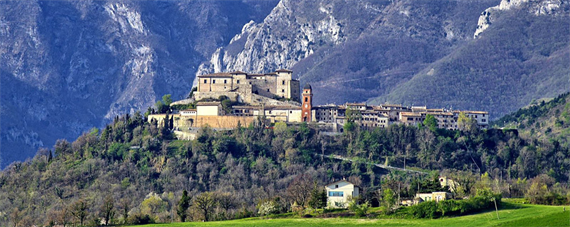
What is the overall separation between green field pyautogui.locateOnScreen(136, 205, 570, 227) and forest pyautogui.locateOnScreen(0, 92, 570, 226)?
4277 centimetres


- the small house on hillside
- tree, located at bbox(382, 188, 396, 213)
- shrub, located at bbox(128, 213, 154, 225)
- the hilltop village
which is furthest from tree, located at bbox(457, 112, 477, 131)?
shrub, located at bbox(128, 213, 154, 225)

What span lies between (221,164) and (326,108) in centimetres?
2349

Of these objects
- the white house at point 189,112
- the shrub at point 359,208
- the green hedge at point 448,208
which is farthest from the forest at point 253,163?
the green hedge at point 448,208

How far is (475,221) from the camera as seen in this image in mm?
101562

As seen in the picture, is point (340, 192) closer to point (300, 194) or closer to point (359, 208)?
point (300, 194)

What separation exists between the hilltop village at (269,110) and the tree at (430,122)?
6.42 feet

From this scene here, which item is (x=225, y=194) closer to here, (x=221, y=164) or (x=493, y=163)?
(x=221, y=164)

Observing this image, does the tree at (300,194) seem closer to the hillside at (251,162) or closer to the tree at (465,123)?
the hillside at (251,162)

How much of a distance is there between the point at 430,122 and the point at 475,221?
85359 millimetres

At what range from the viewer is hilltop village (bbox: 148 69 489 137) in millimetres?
181000

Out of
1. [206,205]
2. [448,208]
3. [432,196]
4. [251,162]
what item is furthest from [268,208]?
[251,162]

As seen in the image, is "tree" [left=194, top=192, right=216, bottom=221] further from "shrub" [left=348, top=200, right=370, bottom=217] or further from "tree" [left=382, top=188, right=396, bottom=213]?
"tree" [left=382, top=188, right=396, bottom=213]

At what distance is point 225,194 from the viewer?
144375 millimetres

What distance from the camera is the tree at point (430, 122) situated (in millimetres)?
184863
